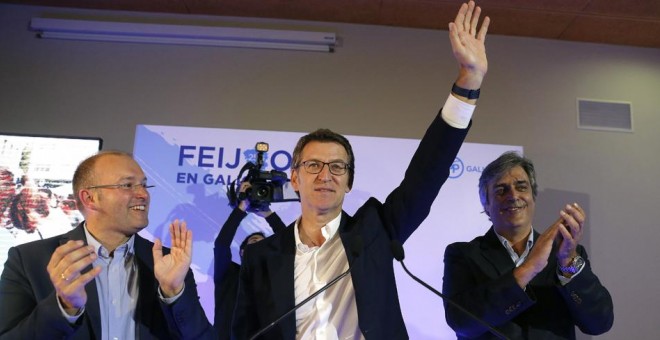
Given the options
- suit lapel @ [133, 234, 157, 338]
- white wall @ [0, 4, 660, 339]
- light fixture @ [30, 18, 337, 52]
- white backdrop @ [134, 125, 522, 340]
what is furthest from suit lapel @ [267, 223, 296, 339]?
light fixture @ [30, 18, 337, 52]

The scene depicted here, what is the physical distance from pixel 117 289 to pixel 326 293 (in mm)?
764

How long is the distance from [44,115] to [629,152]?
159 inches

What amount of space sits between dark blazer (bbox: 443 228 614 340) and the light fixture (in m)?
2.12

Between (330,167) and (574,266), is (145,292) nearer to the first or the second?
(330,167)

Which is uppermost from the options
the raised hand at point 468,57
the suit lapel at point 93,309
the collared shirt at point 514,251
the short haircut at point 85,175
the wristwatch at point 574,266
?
the raised hand at point 468,57

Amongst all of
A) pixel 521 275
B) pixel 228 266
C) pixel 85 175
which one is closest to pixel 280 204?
pixel 228 266

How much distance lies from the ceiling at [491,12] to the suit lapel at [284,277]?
7.55 ft

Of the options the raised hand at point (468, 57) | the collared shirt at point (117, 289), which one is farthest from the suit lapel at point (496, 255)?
the collared shirt at point (117, 289)

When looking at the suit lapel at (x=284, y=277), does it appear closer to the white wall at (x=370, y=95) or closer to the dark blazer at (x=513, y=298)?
the dark blazer at (x=513, y=298)

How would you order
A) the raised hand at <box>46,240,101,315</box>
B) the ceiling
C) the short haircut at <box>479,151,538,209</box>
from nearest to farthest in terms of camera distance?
1. the raised hand at <box>46,240,101,315</box>
2. the short haircut at <box>479,151,538,209</box>
3. the ceiling

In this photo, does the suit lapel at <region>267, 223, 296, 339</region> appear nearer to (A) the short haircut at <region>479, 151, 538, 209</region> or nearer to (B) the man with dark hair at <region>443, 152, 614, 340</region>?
(B) the man with dark hair at <region>443, 152, 614, 340</region>

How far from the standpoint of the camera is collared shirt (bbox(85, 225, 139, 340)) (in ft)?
6.37

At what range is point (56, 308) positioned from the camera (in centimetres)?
166

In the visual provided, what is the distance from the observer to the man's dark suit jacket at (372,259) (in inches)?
68.6
